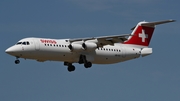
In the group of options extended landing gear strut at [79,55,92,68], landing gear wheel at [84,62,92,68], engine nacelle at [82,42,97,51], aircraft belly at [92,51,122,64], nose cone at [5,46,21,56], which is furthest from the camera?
aircraft belly at [92,51,122,64]

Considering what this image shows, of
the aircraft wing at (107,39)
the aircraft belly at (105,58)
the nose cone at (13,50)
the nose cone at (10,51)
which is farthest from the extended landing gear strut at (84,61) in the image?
the nose cone at (10,51)

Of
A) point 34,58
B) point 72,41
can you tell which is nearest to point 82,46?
point 72,41

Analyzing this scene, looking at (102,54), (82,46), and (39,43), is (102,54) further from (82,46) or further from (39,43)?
(39,43)

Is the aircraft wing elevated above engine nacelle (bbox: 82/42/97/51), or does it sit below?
above

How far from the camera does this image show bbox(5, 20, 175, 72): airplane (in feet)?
176

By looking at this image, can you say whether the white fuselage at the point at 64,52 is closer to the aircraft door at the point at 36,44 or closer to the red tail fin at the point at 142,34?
the aircraft door at the point at 36,44

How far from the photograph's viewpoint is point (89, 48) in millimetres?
55812

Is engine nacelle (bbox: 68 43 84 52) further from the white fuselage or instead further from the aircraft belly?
the aircraft belly

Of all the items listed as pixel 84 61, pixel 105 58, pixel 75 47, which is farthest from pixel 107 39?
pixel 75 47

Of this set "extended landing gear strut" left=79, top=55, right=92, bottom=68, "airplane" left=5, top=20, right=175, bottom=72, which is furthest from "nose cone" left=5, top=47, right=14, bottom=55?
"extended landing gear strut" left=79, top=55, right=92, bottom=68

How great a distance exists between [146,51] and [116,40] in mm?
4540

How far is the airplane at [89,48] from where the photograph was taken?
176 ft

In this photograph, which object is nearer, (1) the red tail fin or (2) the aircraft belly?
(2) the aircraft belly

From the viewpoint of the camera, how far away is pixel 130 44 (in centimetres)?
6019
